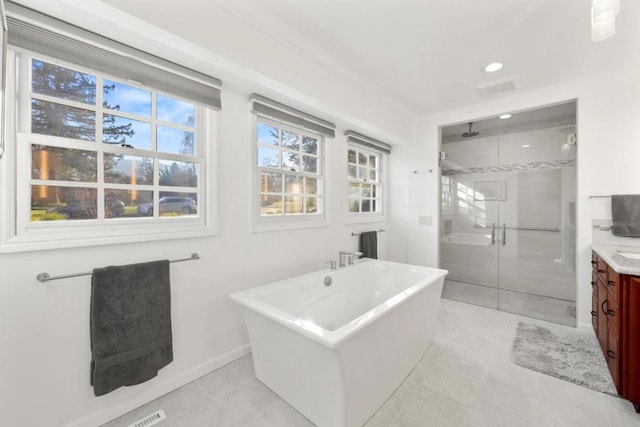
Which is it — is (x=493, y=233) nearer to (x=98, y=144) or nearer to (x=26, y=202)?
(x=98, y=144)

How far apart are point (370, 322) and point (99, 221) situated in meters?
1.64

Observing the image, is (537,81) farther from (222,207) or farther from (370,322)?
(222,207)

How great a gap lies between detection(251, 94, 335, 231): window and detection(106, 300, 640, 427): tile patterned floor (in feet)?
3.91

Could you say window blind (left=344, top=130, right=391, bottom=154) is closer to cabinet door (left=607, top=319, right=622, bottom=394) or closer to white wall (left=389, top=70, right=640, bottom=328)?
white wall (left=389, top=70, right=640, bottom=328)

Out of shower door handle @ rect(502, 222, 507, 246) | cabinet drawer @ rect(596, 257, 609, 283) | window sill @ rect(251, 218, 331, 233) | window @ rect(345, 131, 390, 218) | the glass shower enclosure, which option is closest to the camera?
cabinet drawer @ rect(596, 257, 609, 283)

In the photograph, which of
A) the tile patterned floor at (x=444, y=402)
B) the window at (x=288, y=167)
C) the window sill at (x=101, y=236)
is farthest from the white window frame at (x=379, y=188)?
the window sill at (x=101, y=236)

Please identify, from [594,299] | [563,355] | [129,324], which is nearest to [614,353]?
[563,355]

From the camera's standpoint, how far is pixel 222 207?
2.06 metres

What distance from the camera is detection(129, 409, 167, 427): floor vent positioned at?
1.50m

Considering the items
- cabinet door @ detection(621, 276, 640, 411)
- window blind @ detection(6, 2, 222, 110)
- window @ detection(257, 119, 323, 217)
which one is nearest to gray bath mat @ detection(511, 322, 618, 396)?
cabinet door @ detection(621, 276, 640, 411)

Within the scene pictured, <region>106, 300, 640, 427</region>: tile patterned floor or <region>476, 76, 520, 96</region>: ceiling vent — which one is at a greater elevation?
<region>476, 76, 520, 96</region>: ceiling vent

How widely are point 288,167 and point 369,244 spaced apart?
146 centimetres

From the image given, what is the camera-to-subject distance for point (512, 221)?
11.8ft

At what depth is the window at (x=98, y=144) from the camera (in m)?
1.31
